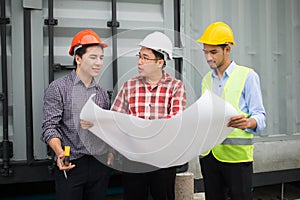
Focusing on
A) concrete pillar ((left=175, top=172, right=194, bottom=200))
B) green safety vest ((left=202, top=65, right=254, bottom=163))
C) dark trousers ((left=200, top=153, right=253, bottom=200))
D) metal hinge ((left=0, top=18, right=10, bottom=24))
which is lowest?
concrete pillar ((left=175, top=172, right=194, bottom=200))

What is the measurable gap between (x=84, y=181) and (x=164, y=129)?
70cm

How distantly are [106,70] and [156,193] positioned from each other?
0.81 meters

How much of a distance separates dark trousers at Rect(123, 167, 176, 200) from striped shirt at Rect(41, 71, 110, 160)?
32 cm

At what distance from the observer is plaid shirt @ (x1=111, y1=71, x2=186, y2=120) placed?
1.98m

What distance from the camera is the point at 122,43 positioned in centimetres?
227

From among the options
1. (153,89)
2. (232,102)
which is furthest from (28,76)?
(232,102)

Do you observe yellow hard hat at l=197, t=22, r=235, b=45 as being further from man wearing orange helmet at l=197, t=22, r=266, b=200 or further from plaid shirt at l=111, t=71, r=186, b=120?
plaid shirt at l=111, t=71, r=186, b=120

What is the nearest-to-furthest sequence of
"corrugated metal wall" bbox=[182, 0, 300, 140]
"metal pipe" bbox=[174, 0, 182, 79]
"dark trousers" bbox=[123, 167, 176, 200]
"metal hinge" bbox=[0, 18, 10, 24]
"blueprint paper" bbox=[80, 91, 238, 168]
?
"blueprint paper" bbox=[80, 91, 238, 168]
"metal pipe" bbox=[174, 0, 182, 79]
"dark trousers" bbox=[123, 167, 176, 200]
"metal hinge" bbox=[0, 18, 10, 24]
"corrugated metal wall" bbox=[182, 0, 300, 140]

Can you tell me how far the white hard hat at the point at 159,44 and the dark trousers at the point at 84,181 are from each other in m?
0.76

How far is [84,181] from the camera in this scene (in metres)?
2.28

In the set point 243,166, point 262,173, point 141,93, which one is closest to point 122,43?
point 141,93

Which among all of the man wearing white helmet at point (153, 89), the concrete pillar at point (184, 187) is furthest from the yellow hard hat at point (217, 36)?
the concrete pillar at point (184, 187)

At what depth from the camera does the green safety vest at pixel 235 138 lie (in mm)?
2359

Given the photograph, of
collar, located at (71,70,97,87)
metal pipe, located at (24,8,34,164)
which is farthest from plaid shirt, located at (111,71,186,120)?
metal pipe, located at (24,8,34,164)
